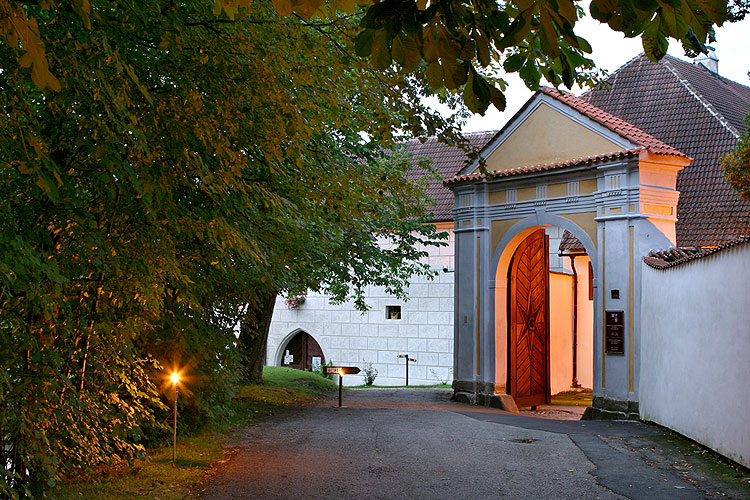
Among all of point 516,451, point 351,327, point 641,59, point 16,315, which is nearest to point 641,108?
point 641,59

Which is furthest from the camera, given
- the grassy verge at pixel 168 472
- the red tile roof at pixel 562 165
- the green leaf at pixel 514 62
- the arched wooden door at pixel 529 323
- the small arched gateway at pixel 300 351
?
the small arched gateway at pixel 300 351

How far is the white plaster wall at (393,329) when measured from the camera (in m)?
26.7

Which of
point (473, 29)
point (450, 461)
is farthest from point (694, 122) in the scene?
point (473, 29)

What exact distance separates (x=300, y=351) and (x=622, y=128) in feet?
62.7

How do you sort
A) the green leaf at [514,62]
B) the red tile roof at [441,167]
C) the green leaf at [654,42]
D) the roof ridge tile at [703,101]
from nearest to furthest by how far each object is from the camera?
the green leaf at [654,42] < the green leaf at [514,62] < the roof ridge tile at [703,101] < the red tile roof at [441,167]

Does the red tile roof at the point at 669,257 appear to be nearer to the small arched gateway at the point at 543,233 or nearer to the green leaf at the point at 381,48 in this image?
the small arched gateway at the point at 543,233

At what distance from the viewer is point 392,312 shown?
27.9m

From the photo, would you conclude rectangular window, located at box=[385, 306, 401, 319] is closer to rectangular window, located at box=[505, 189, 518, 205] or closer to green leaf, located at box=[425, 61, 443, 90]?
rectangular window, located at box=[505, 189, 518, 205]

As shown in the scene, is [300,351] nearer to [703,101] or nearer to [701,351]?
[703,101]

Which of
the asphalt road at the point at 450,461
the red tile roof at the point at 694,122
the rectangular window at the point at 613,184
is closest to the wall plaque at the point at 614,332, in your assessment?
the asphalt road at the point at 450,461

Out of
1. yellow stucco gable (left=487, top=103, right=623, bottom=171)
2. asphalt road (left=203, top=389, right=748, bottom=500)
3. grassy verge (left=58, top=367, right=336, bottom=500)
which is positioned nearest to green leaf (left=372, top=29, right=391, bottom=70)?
grassy verge (left=58, top=367, right=336, bottom=500)

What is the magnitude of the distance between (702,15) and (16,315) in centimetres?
410

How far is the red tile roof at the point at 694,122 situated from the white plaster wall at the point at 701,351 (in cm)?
521

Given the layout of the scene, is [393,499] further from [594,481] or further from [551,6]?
[551,6]
